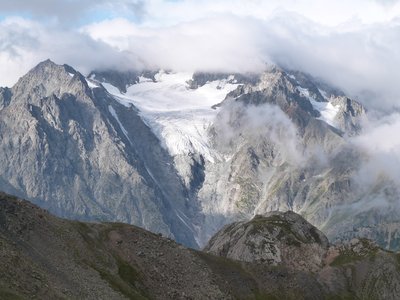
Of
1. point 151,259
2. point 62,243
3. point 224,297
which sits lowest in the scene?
point 224,297

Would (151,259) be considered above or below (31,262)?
below

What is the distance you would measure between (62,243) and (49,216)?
9.95 m

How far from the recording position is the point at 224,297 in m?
195

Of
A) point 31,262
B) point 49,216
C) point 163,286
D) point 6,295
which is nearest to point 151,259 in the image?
point 163,286

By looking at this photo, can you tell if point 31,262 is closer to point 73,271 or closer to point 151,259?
point 73,271

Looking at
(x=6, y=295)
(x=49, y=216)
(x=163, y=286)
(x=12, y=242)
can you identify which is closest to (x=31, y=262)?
(x=12, y=242)

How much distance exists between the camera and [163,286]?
601 feet

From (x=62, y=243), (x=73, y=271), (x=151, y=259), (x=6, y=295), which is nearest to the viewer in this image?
(x=6, y=295)

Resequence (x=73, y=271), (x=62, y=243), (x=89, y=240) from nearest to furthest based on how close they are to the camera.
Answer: (x=73, y=271)
(x=62, y=243)
(x=89, y=240)

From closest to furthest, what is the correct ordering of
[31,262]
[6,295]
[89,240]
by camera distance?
[6,295], [31,262], [89,240]

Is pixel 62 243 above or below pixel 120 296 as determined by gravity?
above

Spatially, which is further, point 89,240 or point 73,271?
point 89,240

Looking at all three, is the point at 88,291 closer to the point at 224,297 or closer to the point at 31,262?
the point at 31,262

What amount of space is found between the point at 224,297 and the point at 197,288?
9582 millimetres
